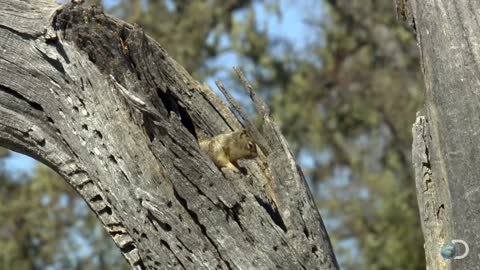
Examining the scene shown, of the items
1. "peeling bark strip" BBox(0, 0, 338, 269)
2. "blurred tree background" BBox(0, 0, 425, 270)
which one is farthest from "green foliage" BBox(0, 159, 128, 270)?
"peeling bark strip" BBox(0, 0, 338, 269)

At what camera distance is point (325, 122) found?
1081 centimetres

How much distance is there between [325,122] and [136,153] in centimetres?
770

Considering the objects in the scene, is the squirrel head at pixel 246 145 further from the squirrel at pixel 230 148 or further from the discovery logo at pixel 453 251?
the discovery logo at pixel 453 251

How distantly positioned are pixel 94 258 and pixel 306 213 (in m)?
7.32

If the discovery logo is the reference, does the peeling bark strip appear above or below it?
above

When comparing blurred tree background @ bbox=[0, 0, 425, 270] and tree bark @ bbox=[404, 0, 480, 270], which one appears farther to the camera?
blurred tree background @ bbox=[0, 0, 425, 270]

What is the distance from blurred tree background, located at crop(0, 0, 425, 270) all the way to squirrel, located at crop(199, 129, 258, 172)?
6.26 metres

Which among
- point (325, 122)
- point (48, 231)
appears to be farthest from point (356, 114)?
point (48, 231)

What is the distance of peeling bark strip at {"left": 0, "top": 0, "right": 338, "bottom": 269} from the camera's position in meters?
3.18

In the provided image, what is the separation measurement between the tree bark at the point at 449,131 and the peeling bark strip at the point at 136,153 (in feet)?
1.22

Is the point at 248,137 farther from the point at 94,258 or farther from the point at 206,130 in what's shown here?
the point at 94,258

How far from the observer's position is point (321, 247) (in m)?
3.25

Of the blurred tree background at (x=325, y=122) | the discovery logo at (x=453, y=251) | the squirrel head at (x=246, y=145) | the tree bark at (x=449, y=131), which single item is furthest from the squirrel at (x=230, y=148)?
the blurred tree background at (x=325, y=122)

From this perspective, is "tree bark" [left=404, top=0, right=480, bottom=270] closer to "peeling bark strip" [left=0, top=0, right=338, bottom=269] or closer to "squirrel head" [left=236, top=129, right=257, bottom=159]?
"peeling bark strip" [left=0, top=0, right=338, bottom=269]
